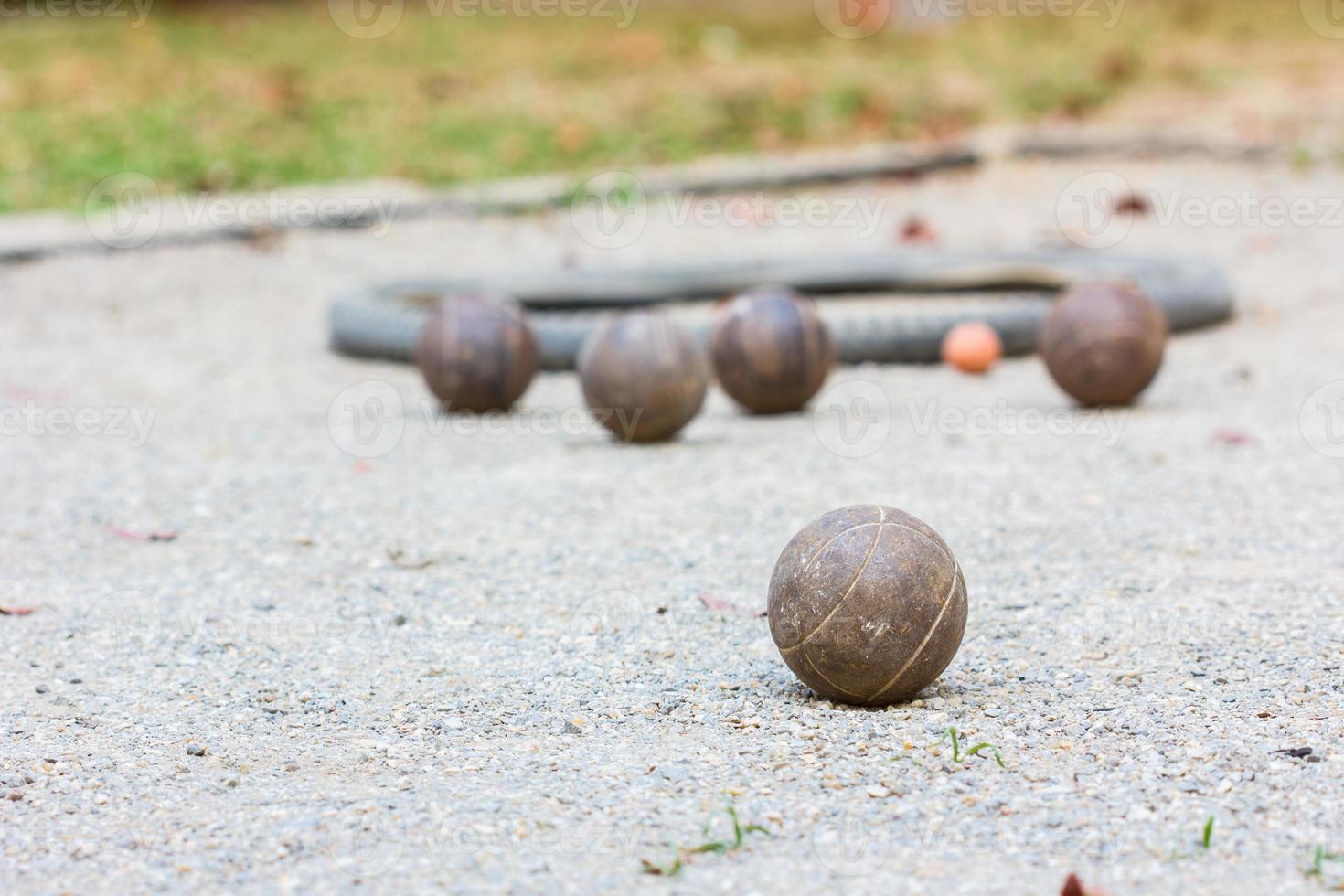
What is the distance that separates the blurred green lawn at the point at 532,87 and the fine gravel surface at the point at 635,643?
413 cm

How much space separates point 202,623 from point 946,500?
2265 millimetres

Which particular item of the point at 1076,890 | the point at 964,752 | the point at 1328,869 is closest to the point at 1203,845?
the point at 1328,869

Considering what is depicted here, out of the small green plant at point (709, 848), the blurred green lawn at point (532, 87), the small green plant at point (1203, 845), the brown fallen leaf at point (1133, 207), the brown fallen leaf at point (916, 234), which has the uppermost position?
the blurred green lawn at point (532, 87)

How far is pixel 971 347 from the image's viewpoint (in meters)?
7.56

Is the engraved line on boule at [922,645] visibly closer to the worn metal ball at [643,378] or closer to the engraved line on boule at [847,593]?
the engraved line on boule at [847,593]

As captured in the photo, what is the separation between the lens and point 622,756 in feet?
10.7

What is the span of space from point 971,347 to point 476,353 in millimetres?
2329

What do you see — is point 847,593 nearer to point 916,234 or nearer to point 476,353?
point 476,353

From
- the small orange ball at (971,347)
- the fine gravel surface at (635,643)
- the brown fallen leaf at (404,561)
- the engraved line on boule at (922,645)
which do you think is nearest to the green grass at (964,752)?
the fine gravel surface at (635,643)

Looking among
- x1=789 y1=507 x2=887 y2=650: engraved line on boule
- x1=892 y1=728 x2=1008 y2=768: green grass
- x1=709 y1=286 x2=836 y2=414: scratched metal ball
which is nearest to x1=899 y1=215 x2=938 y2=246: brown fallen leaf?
x1=709 y1=286 x2=836 y2=414: scratched metal ball

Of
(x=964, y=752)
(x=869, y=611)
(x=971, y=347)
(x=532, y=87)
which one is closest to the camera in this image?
(x=964, y=752)

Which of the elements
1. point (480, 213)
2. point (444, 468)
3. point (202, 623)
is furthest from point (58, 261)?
point (202, 623)

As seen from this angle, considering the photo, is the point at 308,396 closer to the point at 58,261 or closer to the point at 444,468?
the point at 444,468

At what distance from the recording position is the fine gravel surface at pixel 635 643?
2.86m
